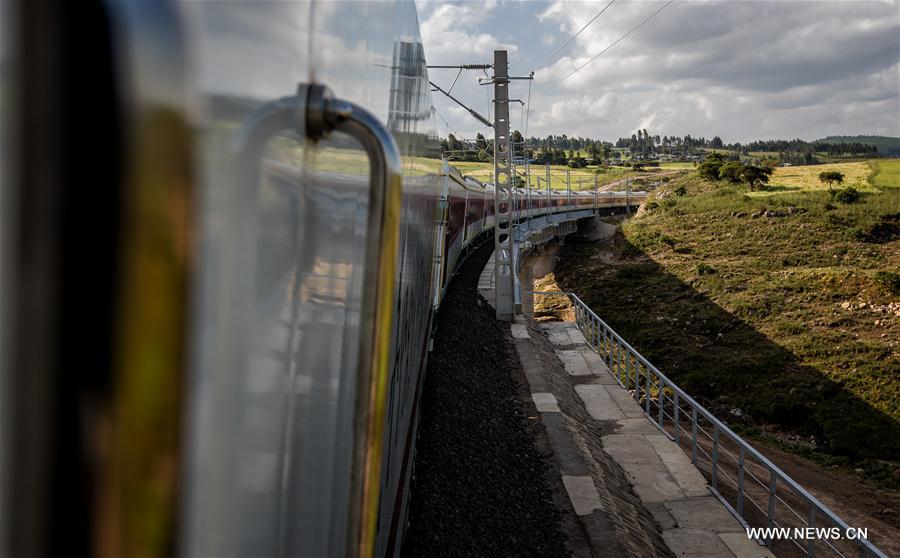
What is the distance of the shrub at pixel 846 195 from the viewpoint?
4082cm

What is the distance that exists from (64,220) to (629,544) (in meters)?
6.79

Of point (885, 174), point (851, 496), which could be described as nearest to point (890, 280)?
point (851, 496)

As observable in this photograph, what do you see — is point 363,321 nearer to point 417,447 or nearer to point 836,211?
point 417,447

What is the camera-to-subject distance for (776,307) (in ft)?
89.1

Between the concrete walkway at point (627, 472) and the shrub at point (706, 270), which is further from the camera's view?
the shrub at point (706, 270)

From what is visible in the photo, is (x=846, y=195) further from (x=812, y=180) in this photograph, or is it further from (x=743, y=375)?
(x=743, y=375)

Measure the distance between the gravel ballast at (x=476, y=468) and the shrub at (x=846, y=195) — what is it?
36349 mm

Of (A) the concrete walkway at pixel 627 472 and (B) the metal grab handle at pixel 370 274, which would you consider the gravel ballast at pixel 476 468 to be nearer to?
(A) the concrete walkway at pixel 627 472

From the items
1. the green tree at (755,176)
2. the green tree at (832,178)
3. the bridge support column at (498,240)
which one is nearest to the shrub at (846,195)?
the green tree at (832,178)

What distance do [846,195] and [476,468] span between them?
4130cm

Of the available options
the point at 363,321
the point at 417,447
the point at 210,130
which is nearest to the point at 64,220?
the point at 210,130

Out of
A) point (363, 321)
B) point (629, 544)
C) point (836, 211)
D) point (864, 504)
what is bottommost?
point (864, 504)

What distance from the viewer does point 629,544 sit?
21.0 ft

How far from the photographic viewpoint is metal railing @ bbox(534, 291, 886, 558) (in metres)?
6.46
